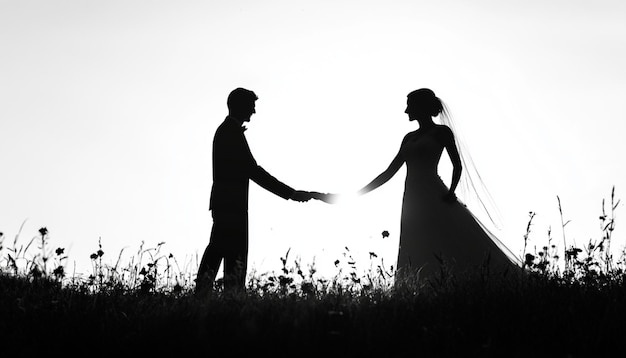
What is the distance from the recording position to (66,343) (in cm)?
465

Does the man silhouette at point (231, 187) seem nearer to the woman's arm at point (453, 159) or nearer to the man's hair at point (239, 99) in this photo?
the man's hair at point (239, 99)

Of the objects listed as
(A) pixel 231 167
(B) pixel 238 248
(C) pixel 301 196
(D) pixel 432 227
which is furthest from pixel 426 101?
(B) pixel 238 248

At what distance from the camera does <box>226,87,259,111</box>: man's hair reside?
7828 millimetres

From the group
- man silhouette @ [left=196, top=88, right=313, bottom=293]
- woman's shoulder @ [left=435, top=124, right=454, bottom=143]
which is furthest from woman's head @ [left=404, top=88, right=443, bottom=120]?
man silhouette @ [left=196, top=88, right=313, bottom=293]

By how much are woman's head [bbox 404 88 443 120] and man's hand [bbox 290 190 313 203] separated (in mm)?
1642

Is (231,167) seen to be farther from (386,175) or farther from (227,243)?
(386,175)

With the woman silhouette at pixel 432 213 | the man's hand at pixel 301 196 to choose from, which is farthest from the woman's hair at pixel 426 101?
the man's hand at pixel 301 196

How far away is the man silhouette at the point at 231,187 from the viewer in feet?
24.2

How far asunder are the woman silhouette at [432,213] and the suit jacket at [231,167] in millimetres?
1799

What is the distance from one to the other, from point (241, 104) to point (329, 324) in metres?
3.64

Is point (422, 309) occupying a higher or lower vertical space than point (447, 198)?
lower

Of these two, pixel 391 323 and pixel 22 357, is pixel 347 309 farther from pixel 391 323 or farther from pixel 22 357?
pixel 22 357

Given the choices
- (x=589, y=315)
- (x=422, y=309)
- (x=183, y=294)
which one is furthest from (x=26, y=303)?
(x=589, y=315)

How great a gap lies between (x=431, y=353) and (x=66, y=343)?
90.2 inches
